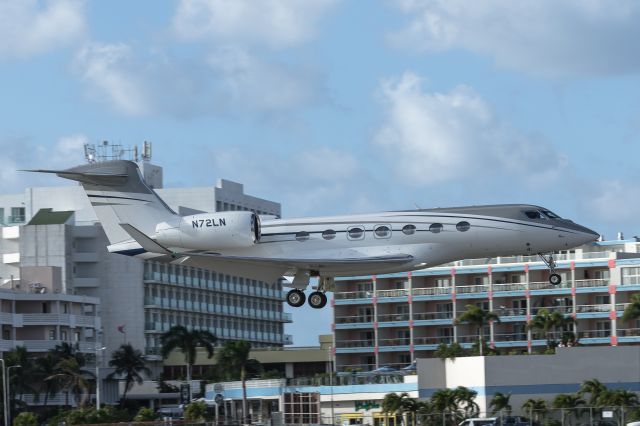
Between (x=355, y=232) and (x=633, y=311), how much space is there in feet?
163

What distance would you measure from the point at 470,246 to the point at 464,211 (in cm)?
135

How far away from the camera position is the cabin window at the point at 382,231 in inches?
2039

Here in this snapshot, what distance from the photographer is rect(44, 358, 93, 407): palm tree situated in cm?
10712

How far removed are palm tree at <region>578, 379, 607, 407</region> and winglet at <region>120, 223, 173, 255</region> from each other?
26.1m

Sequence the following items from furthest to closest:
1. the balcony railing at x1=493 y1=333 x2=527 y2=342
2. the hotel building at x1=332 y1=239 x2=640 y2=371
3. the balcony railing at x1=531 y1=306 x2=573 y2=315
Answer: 1. the balcony railing at x1=493 y1=333 x2=527 y2=342
2. the balcony railing at x1=531 y1=306 x2=573 y2=315
3. the hotel building at x1=332 y1=239 x2=640 y2=371

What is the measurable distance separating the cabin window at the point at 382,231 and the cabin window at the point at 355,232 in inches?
21.8

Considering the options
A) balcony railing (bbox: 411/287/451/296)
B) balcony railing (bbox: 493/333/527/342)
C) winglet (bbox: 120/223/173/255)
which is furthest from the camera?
balcony railing (bbox: 411/287/451/296)

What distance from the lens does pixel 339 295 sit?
114 m

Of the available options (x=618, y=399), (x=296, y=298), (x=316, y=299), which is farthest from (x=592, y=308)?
(x=316, y=299)

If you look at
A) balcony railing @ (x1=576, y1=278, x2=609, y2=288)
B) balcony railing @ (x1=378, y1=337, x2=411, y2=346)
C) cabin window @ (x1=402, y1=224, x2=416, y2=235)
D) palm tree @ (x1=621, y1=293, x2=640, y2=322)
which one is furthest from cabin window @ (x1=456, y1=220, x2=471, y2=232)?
balcony railing @ (x1=378, y1=337, x2=411, y2=346)

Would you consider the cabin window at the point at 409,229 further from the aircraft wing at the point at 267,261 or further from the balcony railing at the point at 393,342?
the balcony railing at the point at 393,342

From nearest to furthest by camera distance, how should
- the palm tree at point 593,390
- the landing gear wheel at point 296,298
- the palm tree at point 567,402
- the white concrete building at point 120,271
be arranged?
the landing gear wheel at point 296,298, the palm tree at point 567,402, the palm tree at point 593,390, the white concrete building at point 120,271

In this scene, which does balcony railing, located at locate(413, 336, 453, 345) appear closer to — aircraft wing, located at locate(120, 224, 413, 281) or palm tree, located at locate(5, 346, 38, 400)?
palm tree, located at locate(5, 346, 38, 400)

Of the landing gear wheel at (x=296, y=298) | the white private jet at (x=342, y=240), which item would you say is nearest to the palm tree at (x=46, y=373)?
the white private jet at (x=342, y=240)
